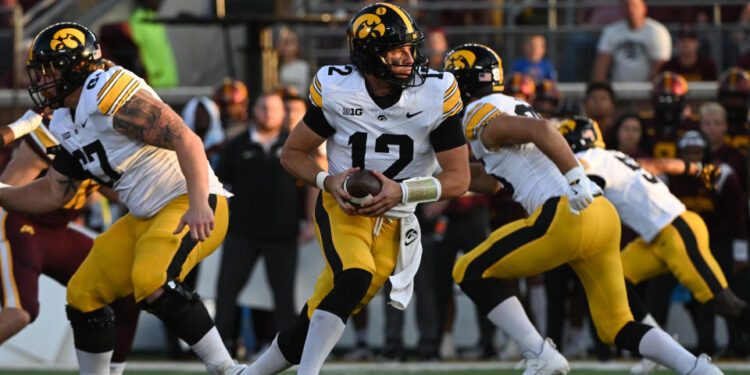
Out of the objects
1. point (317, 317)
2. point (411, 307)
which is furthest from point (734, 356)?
point (317, 317)

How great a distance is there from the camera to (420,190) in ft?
17.1

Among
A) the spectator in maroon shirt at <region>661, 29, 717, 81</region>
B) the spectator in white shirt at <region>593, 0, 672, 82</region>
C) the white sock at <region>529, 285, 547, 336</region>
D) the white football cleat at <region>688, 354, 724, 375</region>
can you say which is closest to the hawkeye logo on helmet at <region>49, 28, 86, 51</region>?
the white football cleat at <region>688, 354, 724, 375</region>

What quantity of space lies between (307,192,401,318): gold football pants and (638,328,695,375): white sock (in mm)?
1389

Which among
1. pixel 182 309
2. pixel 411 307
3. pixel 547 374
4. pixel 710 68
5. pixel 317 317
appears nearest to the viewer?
pixel 317 317

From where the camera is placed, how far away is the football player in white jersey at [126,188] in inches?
209

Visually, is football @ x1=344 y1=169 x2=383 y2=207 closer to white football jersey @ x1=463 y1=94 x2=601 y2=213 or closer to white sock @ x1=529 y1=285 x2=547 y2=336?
white football jersey @ x1=463 y1=94 x2=601 y2=213

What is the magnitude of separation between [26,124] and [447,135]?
2249 millimetres

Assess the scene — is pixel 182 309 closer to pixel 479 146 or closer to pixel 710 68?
pixel 479 146

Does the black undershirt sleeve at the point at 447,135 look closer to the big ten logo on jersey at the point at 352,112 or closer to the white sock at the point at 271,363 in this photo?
the big ten logo on jersey at the point at 352,112

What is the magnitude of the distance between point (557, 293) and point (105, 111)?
450cm

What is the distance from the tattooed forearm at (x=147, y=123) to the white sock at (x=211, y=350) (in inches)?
35.8

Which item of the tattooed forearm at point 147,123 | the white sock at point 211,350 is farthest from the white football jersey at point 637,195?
the tattooed forearm at point 147,123

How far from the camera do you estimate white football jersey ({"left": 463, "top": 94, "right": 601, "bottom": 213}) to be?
6.02m

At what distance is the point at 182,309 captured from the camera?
17.8ft
